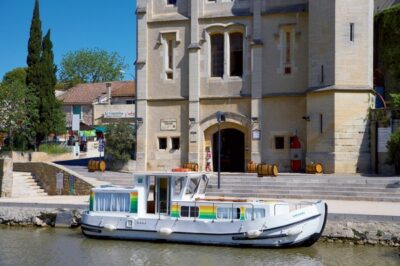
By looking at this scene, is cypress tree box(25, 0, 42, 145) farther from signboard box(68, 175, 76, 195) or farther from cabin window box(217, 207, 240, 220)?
cabin window box(217, 207, 240, 220)

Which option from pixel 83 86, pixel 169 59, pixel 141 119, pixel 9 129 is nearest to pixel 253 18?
pixel 169 59

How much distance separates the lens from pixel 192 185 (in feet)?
63.3

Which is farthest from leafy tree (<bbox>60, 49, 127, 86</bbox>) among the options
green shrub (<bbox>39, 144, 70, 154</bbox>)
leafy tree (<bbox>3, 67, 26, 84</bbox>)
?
green shrub (<bbox>39, 144, 70, 154</bbox>)

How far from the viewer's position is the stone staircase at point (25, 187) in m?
27.9

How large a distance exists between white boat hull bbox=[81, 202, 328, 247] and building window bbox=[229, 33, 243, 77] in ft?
44.9

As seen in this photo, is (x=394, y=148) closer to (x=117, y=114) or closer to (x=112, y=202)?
(x=112, y=202)

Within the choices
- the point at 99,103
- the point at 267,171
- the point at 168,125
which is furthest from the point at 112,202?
the point at 99,103

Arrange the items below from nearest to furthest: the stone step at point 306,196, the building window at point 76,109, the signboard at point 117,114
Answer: the stone step at point 306,196 < the signboard at point 117,114 < the building window at point 76,109

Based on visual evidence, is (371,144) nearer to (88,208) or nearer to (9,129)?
(88,208)

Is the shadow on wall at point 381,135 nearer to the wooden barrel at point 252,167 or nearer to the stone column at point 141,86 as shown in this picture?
the wooden barrel at point 252,167

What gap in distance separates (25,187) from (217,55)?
11908 millimetres

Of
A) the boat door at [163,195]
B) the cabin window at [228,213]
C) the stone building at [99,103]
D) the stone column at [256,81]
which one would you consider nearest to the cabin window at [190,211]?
the boat door at [163,195]

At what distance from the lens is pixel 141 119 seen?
31047mm

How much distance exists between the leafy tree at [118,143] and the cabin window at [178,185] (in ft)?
37.0
